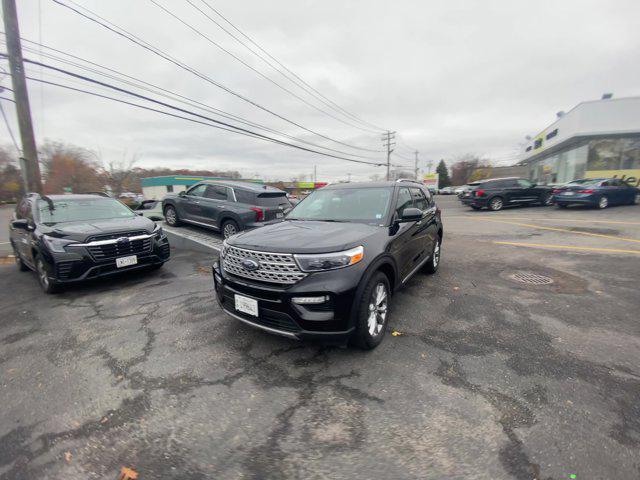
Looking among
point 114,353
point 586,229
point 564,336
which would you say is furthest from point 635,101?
point 114,353

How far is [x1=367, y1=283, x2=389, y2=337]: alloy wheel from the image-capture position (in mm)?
3014

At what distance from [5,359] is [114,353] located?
3.49 feet

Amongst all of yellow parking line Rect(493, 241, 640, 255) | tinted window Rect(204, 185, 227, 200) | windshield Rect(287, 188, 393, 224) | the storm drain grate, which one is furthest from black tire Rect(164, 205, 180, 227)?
yellow parking line Rect(493, 241, 640, 255)

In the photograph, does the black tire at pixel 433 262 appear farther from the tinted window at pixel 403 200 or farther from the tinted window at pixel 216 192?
the tinted window at pixel 216 192

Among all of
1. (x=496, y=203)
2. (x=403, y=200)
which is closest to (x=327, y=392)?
(x=403, y=200)

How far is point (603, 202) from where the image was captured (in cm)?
1472

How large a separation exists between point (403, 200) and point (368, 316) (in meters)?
1.95

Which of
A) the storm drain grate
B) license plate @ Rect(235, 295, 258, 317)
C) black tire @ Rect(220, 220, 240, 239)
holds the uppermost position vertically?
black tire @ Rect(220, 220, 240, 239)

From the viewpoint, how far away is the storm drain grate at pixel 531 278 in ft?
16.7

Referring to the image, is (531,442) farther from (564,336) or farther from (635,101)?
(635,101)

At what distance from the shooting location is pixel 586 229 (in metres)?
9.94

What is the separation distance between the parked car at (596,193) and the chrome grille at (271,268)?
Answer: 17.1 metres

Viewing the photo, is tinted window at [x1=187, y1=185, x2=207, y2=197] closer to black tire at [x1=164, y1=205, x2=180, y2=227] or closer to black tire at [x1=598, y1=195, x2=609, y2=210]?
black tire at [x1=164, y1=205, x2=180, y2=227]

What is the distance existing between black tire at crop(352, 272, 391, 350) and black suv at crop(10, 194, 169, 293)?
4.12 m
